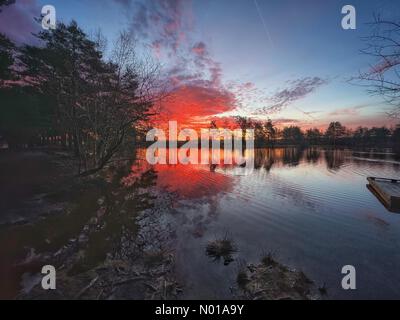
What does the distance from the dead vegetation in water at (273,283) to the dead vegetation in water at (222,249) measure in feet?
3.16

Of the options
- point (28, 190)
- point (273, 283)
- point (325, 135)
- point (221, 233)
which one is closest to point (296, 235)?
point (221, 233)

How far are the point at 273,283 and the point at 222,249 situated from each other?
2.77 meters

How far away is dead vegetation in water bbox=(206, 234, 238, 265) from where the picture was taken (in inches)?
329

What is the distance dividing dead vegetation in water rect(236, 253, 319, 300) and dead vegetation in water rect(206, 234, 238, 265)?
96 centimetres

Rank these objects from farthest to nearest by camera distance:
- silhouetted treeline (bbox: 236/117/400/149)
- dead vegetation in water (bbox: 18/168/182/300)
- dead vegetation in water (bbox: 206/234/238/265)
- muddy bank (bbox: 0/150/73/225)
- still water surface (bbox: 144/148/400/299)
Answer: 1. silhouetted treeline (bbox: 236/117/400/149)
2. muddy bank (bbox: 0/150/73/225)
3. dead vegetation in water (bbox: 206/234/238/265)
4. still water surface (bbox: 144/148/400/299)
5. dead vegetation in water (bbox: 18/168/182/300)

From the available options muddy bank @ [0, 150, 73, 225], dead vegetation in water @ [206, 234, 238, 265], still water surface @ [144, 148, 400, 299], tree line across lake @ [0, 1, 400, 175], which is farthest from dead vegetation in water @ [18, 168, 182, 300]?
tree line across lake @ [0, 1, 400, 175]

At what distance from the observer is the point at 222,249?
8984mm

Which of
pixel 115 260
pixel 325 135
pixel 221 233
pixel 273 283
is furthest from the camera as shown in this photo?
pixel 325 135

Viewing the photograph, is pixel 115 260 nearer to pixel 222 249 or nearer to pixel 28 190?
pixel 222 249

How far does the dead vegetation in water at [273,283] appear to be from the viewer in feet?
19.9

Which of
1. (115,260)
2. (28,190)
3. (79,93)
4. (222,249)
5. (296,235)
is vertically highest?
(79,93)

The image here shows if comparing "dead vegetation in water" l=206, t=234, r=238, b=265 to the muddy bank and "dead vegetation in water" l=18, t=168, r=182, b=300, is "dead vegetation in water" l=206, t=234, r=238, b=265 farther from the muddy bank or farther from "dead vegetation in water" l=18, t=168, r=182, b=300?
the muddy bank

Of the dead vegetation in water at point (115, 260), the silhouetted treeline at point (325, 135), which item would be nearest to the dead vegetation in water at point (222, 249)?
the dead vegetation in water at point (115, 260)

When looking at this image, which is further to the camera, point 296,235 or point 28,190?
point 28,190
